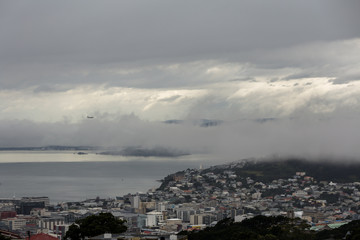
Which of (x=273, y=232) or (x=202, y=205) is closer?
(x=273, y=232)

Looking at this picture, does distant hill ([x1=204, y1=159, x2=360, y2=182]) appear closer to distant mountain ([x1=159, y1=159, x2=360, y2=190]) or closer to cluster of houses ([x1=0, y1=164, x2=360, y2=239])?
distant mountain ([x1=159, y1=159, x2=360, y2=190])

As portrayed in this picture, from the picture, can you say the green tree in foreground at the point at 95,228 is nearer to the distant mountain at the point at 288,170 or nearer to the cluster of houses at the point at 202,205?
the cluster of houses at the point at 202,205

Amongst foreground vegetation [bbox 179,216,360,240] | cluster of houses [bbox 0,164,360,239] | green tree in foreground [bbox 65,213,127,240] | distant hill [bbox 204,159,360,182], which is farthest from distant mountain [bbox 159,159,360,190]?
green tree in foreground [bbox 65,213,127,240]

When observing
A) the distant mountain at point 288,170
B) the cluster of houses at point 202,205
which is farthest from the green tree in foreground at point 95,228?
the distant mountain at point 288,170

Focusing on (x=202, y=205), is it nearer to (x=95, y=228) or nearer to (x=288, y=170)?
(x=288, y=170)

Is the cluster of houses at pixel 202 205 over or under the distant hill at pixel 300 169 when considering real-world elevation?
under

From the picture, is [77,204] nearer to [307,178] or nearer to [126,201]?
[126,201]

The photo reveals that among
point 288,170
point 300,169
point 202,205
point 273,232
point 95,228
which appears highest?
point 300,169

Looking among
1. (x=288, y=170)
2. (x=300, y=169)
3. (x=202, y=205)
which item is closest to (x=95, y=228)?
(x=202, y=205)
